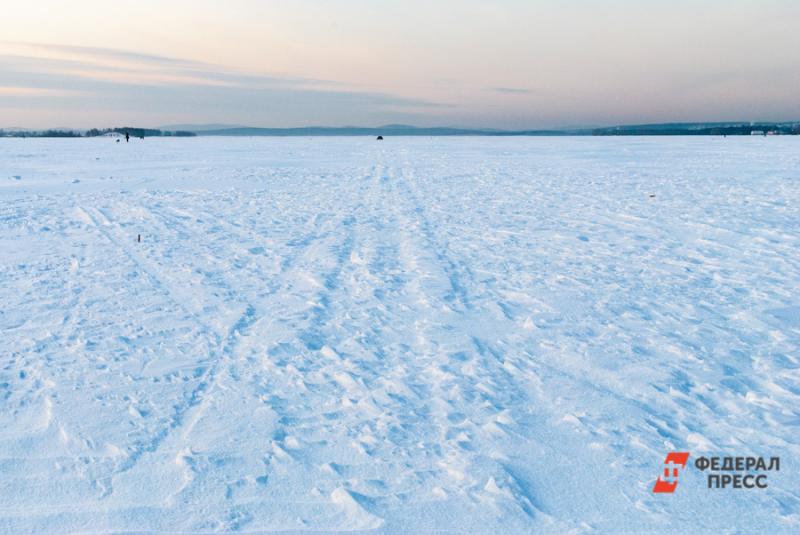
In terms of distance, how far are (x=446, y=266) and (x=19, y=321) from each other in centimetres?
459

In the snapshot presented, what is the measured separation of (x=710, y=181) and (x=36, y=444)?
1865 cm

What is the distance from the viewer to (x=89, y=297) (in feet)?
20.5

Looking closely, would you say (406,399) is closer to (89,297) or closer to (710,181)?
(89,297)

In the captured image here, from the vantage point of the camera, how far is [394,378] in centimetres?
443

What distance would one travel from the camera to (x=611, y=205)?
13.1 meters

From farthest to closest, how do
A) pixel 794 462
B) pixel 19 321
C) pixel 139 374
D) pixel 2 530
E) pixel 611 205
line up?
pixel 611 205, pixel 19 321, pixel 139 374, pixel 794 462, pixel 2 530

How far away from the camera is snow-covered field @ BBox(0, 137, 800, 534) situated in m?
3.04

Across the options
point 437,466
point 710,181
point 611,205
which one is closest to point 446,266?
point 437,466

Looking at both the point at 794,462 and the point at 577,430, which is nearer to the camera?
the point at 794,462

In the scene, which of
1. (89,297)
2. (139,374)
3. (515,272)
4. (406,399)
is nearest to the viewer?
(406,399)

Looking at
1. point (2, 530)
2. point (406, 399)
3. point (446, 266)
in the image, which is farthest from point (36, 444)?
point (446, 266)

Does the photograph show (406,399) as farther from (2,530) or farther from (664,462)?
(2,530)

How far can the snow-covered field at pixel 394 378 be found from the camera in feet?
9.96

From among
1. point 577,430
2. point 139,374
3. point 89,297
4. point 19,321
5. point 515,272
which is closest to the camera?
point 577,430
